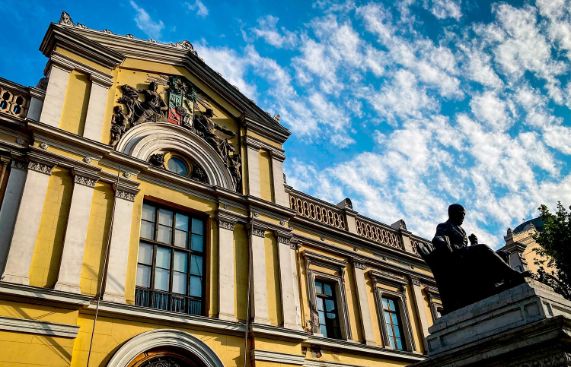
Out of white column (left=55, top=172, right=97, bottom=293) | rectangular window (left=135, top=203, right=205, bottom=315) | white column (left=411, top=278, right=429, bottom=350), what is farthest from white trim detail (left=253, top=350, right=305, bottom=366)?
white column (left=411, top=278, right=429, bottom=350)

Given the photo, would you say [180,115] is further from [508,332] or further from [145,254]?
[508,332]

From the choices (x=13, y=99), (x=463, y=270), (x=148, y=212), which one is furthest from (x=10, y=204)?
(x=463, y=270)

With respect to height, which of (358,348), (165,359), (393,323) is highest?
(393,323)

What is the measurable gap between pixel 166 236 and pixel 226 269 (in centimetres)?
161

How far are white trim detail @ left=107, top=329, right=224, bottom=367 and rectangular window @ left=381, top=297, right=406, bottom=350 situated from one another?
6.45m

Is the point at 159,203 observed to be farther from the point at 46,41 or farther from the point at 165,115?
the point at 46,41

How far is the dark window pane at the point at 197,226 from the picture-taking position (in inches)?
464

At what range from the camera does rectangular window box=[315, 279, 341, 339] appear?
13.3 meters

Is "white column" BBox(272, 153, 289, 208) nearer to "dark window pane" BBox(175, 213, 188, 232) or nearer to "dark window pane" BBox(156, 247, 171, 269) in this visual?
"dark window pane" BBox(175, 213, 188, 232)

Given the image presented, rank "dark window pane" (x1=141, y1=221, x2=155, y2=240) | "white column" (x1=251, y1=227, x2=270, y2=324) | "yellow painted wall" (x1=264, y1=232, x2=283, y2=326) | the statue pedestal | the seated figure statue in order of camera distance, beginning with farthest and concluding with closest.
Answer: "yellow painted wall" (x1=264, y1=232, x2=283, y2=326), "white column" (x1=251, y1=227, x2=270, y2=324), "dark window pane" (x1=141, y1=221, x2=155, y2=240), the seated figure statue, the statue pedestal

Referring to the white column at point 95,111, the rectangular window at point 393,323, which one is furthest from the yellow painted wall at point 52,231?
the rectangular window at point 393,323

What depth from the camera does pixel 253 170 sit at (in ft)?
45.1

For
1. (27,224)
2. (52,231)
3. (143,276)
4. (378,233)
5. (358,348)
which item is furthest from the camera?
(378,233)

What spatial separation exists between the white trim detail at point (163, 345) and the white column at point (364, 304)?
513 centimetres
